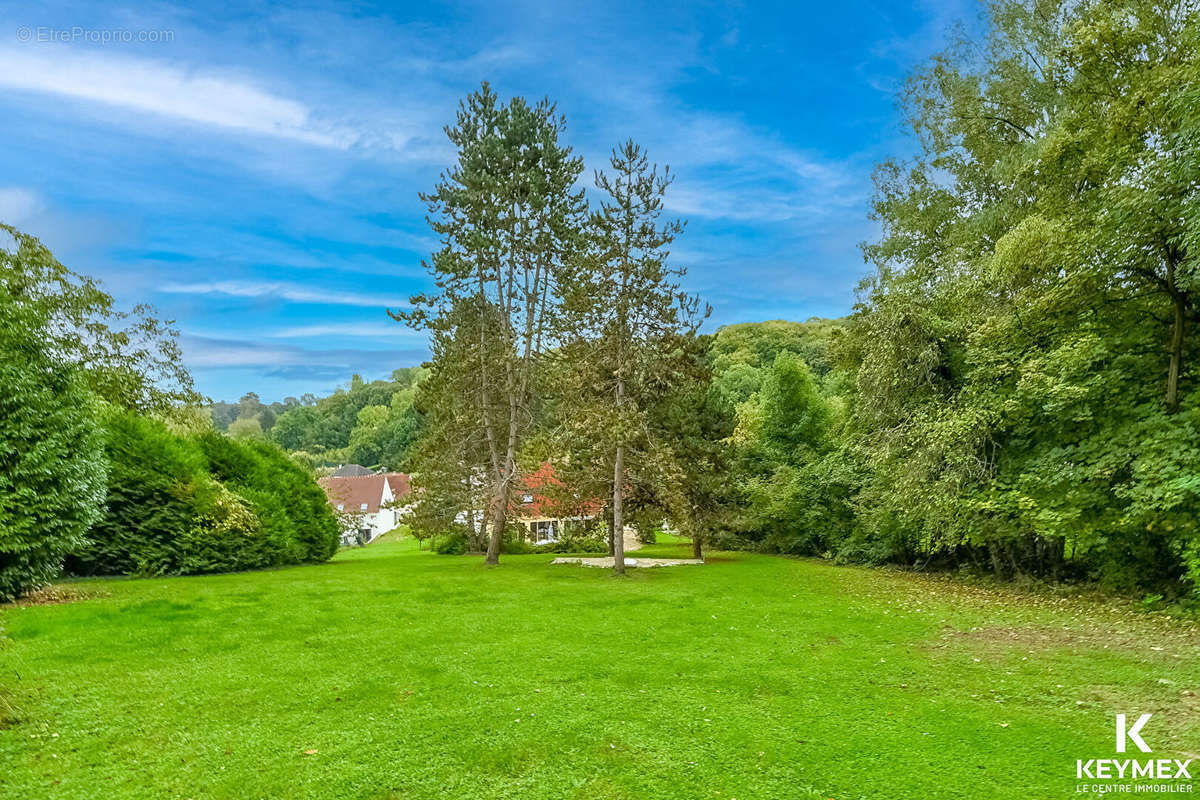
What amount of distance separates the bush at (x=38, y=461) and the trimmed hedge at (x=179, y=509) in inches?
86.2

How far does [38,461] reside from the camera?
30.7ft

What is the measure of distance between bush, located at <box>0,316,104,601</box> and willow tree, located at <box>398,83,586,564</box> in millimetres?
9081

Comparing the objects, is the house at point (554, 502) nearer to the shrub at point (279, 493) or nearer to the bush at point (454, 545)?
the bush at point (454, 545)

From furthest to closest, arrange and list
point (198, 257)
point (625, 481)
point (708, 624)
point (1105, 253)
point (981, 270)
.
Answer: point (198, 257), point (625, 481), point (981, 270), point (1105, 253), point (708, 624)

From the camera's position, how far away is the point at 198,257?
1798 centimetres

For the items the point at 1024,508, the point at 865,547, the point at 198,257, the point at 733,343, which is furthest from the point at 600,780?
the point at 733,343

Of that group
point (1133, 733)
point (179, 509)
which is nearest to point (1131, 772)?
point (1133, 733)

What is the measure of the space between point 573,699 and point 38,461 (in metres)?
9.99

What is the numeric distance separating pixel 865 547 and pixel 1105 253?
11219 millimetres

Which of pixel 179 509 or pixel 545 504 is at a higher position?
pixel 179 509

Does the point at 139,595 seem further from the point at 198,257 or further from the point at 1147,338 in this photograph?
the point at 1147,338

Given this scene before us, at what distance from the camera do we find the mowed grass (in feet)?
12.5

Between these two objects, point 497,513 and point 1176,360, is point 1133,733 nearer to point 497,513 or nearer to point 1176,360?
point 1176,360

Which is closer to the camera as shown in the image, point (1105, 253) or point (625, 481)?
point (1105, 253)
